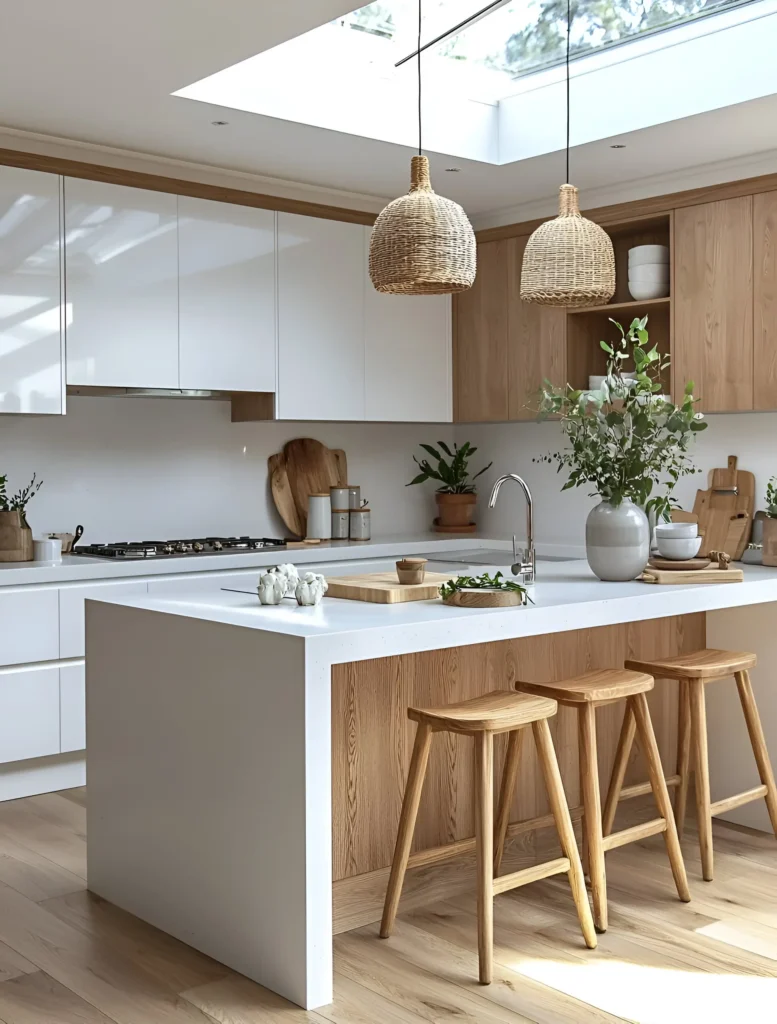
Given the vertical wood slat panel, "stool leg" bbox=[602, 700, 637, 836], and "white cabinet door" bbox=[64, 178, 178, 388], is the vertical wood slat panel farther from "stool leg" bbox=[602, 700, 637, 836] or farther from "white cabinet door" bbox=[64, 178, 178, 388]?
"white cabinet door" bbox=[64, 178, 178, 388]

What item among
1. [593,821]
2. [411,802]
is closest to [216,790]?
[411,802]

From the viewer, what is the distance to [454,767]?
11.4ft

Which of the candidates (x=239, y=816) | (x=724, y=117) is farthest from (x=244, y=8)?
(x=239, y=816)

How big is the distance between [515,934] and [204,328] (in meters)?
3.03

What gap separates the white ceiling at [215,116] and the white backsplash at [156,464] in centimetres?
121

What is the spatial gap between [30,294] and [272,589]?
83.1 inches

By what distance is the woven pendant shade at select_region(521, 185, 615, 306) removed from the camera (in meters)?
3.57

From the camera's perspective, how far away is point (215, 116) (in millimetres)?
4328

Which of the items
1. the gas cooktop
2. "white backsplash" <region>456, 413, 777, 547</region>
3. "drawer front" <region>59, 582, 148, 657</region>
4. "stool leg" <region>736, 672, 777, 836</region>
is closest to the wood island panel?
"stool leg" <region>736, 672, 777, 836</region>

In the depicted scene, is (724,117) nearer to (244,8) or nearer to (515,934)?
(244,8)

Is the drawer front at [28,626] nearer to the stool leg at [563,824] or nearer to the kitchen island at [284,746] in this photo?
the kitchen island at [284,746]

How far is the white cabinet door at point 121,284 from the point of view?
184 inches

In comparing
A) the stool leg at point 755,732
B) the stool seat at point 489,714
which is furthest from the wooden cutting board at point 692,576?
the stool seat at point 489,714

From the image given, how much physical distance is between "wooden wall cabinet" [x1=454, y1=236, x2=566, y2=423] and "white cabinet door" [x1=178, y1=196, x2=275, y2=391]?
119 cm
